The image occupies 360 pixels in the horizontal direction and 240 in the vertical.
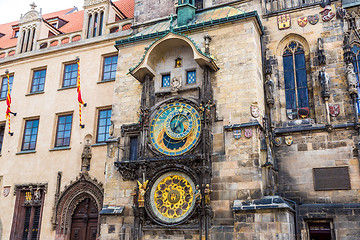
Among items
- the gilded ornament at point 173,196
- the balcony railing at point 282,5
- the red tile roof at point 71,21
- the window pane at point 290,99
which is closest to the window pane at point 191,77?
the window pane at point 290,99

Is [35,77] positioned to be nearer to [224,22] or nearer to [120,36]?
[120,36]

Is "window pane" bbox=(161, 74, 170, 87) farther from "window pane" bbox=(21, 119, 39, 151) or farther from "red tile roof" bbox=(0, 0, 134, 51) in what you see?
"window pane" bbox=(21, 119, 39, 151)

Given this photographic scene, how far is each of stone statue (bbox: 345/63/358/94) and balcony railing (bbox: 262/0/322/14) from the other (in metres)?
2.88

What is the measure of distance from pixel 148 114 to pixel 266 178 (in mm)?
4600

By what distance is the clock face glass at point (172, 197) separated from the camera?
12562 mm

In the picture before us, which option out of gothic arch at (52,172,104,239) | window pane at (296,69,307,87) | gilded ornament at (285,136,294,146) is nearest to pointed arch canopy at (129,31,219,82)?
window pane at (296,69,307,87)

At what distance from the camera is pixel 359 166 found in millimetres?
12281

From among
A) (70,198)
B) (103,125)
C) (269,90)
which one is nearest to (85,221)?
(70,198)

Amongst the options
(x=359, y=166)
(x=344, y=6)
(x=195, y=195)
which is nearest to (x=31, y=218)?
(x=195, y=195)

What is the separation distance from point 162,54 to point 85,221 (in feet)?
24.4

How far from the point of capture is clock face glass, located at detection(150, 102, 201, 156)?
13.2 meters

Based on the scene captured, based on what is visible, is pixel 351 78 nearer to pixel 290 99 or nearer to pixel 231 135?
pixel 290 99

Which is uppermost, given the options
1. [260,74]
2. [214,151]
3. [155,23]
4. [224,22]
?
[155,23]

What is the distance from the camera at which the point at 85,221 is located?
16281 mm
